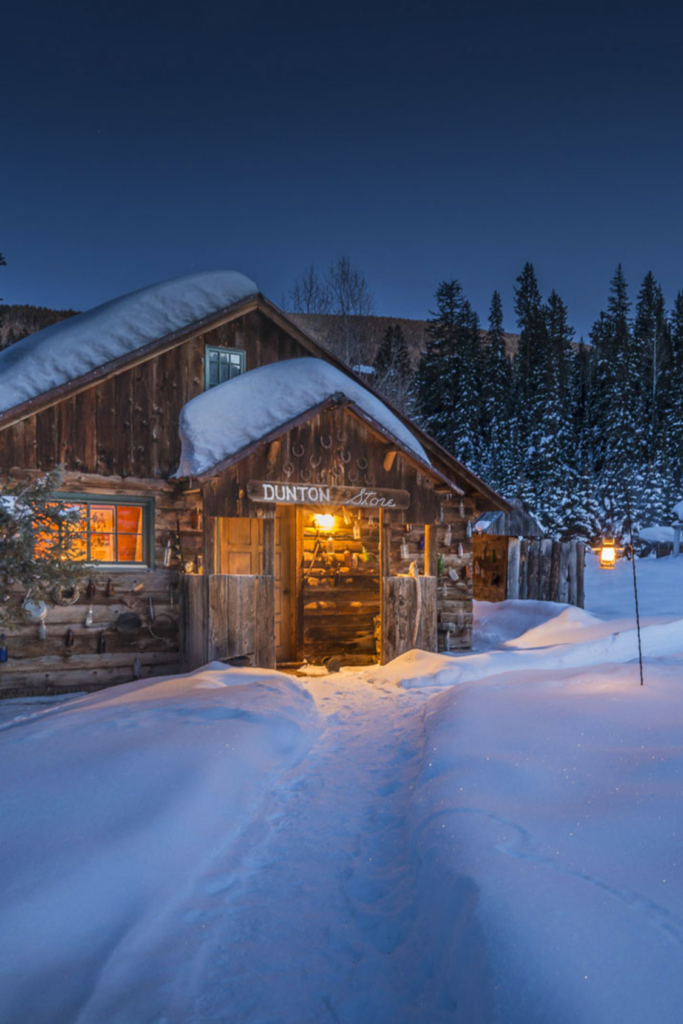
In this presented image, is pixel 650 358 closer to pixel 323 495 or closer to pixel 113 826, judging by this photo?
pixel 323 495

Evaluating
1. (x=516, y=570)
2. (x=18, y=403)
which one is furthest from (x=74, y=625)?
(x=516, y=570)

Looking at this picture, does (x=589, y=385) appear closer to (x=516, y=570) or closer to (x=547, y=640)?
(x=516, y=570)

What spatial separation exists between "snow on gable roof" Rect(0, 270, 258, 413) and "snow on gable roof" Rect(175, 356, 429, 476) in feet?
4.14

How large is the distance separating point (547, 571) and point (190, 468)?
11490 millimetres

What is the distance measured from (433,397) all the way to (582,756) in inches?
1431

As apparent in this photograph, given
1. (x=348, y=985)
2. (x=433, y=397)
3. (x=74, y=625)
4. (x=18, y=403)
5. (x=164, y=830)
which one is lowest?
(x=348, y=985)

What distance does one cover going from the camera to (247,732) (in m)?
5.48

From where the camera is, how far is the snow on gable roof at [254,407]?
905 cm

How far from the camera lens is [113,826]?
3789mm

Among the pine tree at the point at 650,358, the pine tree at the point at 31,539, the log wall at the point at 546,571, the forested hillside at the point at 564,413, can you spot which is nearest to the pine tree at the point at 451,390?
the forested hillside at the point at 564,413

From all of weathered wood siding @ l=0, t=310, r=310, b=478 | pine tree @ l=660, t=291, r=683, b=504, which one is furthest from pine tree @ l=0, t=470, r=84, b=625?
pine tree @ l=660, t=291, r=683, b=504

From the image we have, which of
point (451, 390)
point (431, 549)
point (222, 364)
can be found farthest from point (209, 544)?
point (451, 390)

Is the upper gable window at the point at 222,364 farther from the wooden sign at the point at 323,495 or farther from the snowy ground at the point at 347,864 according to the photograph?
the snowy ground at the point at 347,864

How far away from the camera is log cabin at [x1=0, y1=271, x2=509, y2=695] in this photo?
876 cm
